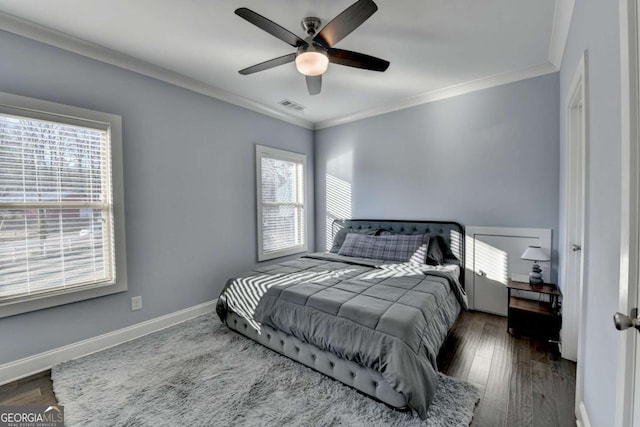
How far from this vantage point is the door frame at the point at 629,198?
0.85m

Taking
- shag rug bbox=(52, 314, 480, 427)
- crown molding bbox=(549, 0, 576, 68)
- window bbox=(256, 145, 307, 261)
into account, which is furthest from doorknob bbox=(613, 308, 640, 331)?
window bbox=(256, 145, 307, 261)

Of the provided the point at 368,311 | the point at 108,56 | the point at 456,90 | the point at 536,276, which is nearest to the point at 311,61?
the point at 368,311

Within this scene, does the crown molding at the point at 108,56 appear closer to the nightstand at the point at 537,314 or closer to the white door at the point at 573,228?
the white door at the point at 573,228

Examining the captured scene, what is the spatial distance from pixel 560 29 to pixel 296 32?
2.14 m

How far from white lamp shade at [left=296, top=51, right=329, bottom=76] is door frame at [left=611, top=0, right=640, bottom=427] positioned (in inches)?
Result: 59.7

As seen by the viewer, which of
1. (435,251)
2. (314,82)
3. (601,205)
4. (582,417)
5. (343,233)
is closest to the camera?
(601,205)

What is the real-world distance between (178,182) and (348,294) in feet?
7.29

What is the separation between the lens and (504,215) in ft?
10.3

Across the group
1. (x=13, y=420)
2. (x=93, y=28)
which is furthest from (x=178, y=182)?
(x=13, y=420)

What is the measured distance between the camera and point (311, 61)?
1.98 metres

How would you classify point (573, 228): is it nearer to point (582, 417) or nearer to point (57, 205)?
point (582, 417)

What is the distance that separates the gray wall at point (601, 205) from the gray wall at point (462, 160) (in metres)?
1.49

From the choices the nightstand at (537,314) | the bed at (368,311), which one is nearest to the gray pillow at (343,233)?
the bed at (368,311)

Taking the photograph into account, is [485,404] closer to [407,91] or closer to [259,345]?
[259,345]
